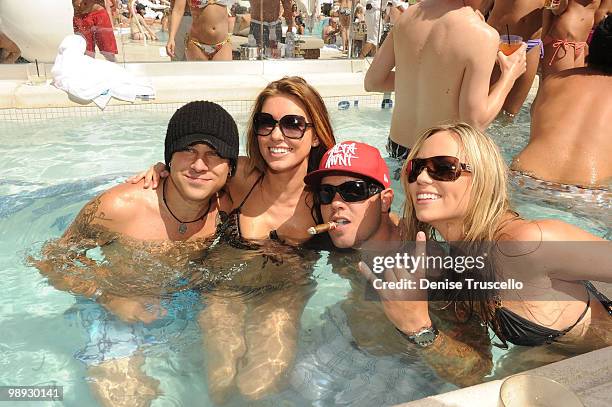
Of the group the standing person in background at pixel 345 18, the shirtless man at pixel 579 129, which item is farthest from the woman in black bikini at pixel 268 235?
the standing person in background at pixel 345 18

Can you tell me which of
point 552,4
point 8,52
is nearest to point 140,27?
point 8,52

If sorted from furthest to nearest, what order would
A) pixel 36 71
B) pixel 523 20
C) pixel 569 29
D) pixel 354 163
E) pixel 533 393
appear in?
1. pixel 36 71
2. pixel 523 20
3. pixel 569 29
4. pixel 354 163
5. pixel 533 393

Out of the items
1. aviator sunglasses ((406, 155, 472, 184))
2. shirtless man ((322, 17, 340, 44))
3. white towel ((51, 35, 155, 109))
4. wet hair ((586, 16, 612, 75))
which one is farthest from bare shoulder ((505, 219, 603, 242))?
shirtless man ((322, 17, 340, 44))

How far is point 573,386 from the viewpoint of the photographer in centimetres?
182

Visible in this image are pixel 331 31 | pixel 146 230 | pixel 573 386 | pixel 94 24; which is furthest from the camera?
pixel 331 31

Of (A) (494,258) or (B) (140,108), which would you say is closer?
(A) (494,258)

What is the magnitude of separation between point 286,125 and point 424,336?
132 cm

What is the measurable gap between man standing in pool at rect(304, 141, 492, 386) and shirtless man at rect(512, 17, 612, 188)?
168 cm

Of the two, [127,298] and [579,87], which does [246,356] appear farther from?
[579,87]

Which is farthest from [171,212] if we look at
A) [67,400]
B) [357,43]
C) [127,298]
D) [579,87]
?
[357,43]

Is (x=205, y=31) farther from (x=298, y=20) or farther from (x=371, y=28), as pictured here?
(x=371, y=28)

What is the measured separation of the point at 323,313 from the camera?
312 centimetres

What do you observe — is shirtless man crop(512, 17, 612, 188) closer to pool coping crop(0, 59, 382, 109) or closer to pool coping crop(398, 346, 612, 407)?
pool coping crop(398, 346, 612, 407)

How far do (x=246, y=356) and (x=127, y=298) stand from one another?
0.76 metres
